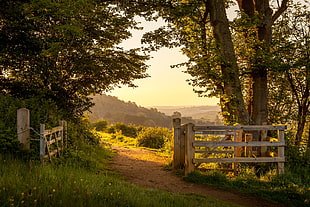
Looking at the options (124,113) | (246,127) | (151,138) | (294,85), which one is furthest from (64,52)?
(124,113)

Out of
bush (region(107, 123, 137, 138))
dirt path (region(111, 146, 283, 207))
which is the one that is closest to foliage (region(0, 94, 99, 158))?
dirt path (region(111, 146, 283, 207))

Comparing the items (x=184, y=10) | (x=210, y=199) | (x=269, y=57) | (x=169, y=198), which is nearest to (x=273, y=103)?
(x=269, y=57)

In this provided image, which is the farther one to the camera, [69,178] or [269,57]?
[269,57]

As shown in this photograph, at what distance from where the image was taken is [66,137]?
1086 centimetres

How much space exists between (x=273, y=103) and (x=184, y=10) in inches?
363

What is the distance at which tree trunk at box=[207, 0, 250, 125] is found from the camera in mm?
12834

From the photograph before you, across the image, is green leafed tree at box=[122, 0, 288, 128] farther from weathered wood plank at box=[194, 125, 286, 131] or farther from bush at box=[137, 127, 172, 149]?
bush at box=[137, 127, 172, 149]

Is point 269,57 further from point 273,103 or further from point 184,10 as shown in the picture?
point 273,103

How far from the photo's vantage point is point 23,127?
8523 millimetres

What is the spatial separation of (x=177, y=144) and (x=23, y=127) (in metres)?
5.81

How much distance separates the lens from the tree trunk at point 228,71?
505 inches

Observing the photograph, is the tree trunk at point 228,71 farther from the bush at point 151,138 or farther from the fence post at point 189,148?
the bush at point 151,138

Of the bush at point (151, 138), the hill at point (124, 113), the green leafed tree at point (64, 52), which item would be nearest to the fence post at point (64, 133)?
the green leafed tree at point (64, 52)

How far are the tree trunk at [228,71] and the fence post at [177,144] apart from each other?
259 centimetres
